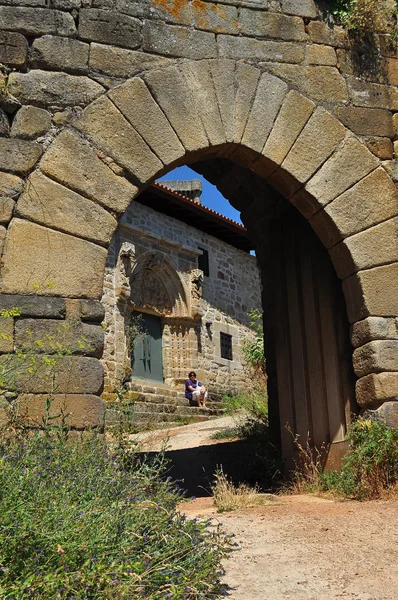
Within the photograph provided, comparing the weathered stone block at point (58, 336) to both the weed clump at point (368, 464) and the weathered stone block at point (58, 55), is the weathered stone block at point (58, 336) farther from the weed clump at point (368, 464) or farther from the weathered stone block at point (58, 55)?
the weed clump at point (368, 464)

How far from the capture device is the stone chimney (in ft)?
69.4

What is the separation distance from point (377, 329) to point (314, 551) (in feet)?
7.09

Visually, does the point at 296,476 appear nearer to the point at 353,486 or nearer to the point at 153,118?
the point at 353,486

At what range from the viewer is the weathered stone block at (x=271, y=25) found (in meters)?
5.48

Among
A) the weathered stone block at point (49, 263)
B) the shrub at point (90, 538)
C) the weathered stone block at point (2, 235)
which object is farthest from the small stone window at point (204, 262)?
the shrub at point (90, 538)

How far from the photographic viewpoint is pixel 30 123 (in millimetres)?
4738

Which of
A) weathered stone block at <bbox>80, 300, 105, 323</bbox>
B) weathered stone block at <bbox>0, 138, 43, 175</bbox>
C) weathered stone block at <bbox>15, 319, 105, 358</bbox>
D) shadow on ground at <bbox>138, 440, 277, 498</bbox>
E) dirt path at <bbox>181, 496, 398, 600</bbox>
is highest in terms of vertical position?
weathered stone block at <bbox>0, 138, 43, 175</bbox>

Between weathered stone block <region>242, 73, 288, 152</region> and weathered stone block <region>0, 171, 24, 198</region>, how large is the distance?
1682 mm

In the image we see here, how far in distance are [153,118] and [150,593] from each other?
3391 mm

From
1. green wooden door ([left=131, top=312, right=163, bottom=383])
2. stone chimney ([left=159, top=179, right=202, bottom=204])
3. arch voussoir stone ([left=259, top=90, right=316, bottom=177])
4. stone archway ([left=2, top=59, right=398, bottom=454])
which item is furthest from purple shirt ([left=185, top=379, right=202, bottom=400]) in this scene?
arch voussoir stone ([left=259, top=90, right=316, bottom=177])

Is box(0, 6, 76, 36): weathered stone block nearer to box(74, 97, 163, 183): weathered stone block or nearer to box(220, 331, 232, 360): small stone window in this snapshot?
box(74, 97, 163, 183): weathered stone block

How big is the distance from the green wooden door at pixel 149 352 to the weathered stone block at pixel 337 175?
29.6 ft

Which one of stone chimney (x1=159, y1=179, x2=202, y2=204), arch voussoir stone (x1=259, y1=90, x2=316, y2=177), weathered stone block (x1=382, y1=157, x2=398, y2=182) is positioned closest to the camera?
arch voussoir stone (x1=259, y1=90, x2=316, y2=177)

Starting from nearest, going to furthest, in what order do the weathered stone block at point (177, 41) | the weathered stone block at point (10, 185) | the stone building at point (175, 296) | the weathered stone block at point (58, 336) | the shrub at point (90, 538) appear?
the shrub at point (90, 538) < the weathered stone block at point (58, 336) < the weathered stone block at point (10, 185) < the weathered stone block at point (177, 41) < the stone building at point (175, 296)
